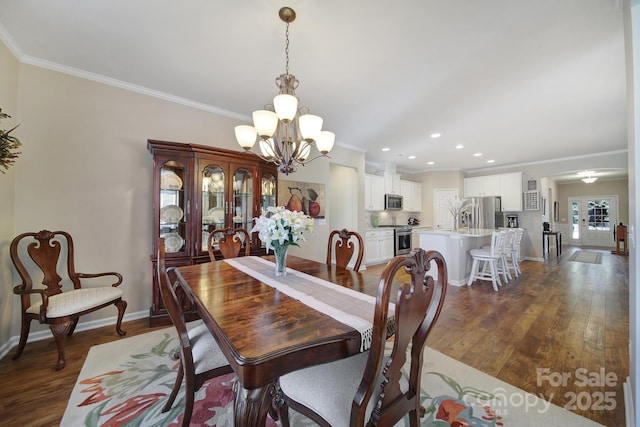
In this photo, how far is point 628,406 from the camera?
4.73 feet

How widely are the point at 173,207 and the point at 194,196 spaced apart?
29 centimetres

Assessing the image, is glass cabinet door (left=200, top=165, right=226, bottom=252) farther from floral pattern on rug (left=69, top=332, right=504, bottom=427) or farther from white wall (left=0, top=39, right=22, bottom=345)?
white wall (left=0, top=39, right=22, bottom=345)

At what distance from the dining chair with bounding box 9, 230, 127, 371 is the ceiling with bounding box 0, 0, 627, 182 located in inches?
67.6

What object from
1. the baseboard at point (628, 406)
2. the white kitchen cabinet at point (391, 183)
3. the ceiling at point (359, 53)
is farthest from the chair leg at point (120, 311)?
the white kitchen cabinet at point (391, 183)

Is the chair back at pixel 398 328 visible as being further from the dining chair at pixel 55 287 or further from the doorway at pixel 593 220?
the doorway at pixel 593 220

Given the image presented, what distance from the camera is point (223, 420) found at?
4.56 feet

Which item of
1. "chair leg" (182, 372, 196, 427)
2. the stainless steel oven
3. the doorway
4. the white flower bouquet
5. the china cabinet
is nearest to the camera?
"chair leg" (182, 372, 196, 427)

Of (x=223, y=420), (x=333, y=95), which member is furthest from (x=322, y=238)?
(x=223, y=420)

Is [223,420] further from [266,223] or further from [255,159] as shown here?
[255,159]

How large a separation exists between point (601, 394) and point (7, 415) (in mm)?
3740

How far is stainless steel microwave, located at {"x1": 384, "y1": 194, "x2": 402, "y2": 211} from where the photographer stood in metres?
6.37

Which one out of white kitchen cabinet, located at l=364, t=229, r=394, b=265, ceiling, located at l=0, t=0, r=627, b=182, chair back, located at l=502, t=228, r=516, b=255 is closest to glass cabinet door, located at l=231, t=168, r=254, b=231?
ceiling, located at l=0, t=0, r=627, b=182

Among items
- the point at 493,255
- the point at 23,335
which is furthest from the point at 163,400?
the point at 493,255

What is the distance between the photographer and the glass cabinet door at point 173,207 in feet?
8.89
